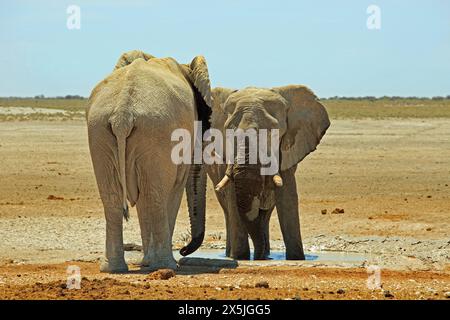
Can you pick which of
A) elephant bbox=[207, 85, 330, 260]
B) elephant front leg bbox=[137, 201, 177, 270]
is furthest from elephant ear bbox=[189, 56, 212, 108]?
elephant front leg bbox=[137, 201, 177, 270]

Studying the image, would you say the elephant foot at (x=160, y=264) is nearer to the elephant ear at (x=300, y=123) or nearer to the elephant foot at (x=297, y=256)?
the elephant foot at (x=297, y=256)

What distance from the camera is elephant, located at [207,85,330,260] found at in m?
13.5

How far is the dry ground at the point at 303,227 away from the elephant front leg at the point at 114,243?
0.66 feet

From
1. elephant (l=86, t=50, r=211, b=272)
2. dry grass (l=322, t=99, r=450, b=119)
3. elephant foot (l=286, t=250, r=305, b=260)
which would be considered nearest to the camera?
elephant (l=86, t=50, r=211, b=272)

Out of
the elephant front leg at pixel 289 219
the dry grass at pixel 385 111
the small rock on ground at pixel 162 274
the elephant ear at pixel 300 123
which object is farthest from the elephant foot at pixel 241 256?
the dry grass at pixel 385 111

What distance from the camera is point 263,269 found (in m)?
11.4

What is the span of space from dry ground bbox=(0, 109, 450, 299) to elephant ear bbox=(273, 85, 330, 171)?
1495 mm

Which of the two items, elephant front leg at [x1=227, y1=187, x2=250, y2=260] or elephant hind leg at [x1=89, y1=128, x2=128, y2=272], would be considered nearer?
elephant hind leg at [x1=89, y1=128, x2=128, y2=272]

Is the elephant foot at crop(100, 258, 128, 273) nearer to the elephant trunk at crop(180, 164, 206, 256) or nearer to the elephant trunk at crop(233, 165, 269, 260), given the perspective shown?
the elephant trunk at crop(180, 164, 206, 256)

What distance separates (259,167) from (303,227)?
3.67 meters

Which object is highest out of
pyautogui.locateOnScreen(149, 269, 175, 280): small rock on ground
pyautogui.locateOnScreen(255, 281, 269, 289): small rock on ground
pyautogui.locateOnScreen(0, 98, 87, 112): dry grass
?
pyautogui.locateOnScreen(255, 281, 269, 289): small rock on ground
